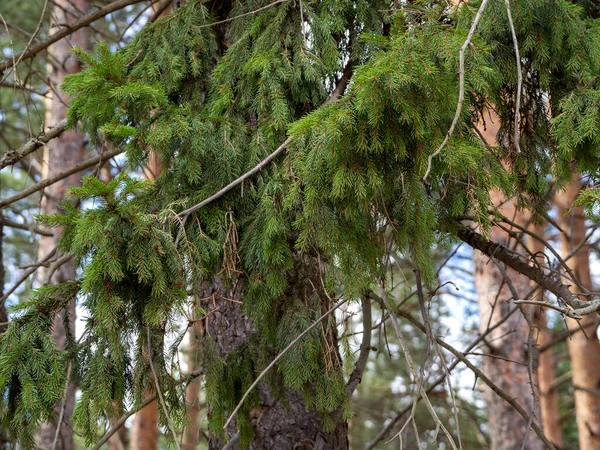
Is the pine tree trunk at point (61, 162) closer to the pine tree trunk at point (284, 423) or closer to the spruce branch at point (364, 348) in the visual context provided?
the pine tree trunk at point (284, 423)

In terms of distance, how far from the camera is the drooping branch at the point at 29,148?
359 centimetres

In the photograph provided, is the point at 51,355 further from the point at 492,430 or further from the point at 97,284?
the point at 492,430

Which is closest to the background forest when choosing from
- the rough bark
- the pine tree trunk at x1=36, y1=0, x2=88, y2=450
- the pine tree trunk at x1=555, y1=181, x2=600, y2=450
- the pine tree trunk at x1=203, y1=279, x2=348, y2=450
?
the pine tree trunk at x1=203, y1=279, x2=348, y2=450

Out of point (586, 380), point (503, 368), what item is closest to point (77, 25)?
point (503, 368)

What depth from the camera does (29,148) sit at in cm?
366

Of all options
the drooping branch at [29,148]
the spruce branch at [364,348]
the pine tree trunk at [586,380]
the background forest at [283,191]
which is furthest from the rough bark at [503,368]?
the drooping branch at [29,148]

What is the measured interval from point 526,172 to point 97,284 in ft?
6.40

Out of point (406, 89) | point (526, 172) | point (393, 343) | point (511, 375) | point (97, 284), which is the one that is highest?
point (393, 343)

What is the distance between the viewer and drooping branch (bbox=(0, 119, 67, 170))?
3.59 metres

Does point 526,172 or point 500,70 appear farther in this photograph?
point 526,172

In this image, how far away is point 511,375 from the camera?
661cm

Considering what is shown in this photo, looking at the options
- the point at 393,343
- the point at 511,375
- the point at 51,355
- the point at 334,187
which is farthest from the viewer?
the point at 393,343

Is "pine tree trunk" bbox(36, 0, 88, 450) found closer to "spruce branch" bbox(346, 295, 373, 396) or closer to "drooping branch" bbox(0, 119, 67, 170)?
"drooping branch" bbox(0, 119, 67, 170)

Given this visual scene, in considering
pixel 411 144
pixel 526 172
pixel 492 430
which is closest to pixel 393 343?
pixel 492 430
